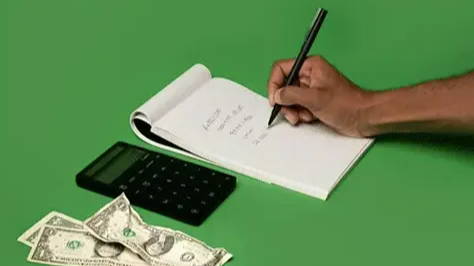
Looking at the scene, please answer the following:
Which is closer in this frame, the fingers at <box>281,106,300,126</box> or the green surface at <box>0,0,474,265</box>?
the green surface at <box>0,0,474,265</box>

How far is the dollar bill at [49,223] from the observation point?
38.1 inches

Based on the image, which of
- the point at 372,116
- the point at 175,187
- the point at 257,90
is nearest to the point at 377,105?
the point at 372,116

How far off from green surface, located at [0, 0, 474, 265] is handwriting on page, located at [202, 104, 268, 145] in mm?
116

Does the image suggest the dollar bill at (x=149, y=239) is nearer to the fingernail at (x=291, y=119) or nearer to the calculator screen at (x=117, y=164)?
the calculator screen at (x=117, y=164)

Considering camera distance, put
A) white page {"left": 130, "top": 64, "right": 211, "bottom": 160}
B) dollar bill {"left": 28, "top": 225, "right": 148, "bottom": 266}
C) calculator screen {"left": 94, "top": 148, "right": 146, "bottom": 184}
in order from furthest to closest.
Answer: white page {"left": 130, "top": 64, "right": 211, "bottom": 160} < calculator screen {"left": 94, "top": 148, "right": 146, "bottom": 184} < dollar bill {"left": 28, "top": 225, "right": 148, "bottom": 266}

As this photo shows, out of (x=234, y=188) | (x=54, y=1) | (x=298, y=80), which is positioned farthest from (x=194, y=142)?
(x=54, y=1)

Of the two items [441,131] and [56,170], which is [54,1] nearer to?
[56,170]

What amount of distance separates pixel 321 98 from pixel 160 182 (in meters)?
0.29

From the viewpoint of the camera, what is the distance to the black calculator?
40.4 inches

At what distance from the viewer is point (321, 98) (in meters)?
1.21

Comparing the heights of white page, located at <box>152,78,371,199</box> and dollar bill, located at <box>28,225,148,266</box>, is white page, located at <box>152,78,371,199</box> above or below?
above

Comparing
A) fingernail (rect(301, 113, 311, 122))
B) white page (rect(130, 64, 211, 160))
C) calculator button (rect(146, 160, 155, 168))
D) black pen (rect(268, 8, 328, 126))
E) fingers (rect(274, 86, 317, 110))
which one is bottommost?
calculator button (rect(146, 160, 155, 168))

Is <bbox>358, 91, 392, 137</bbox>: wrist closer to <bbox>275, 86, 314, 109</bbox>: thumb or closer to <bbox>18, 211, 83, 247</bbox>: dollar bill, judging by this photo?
<bbox>275, 86, 314, 109</bbox>: thumb

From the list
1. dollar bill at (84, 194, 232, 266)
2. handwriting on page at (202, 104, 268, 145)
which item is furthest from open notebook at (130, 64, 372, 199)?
dollar bill at (84, 194, 232, 266)
